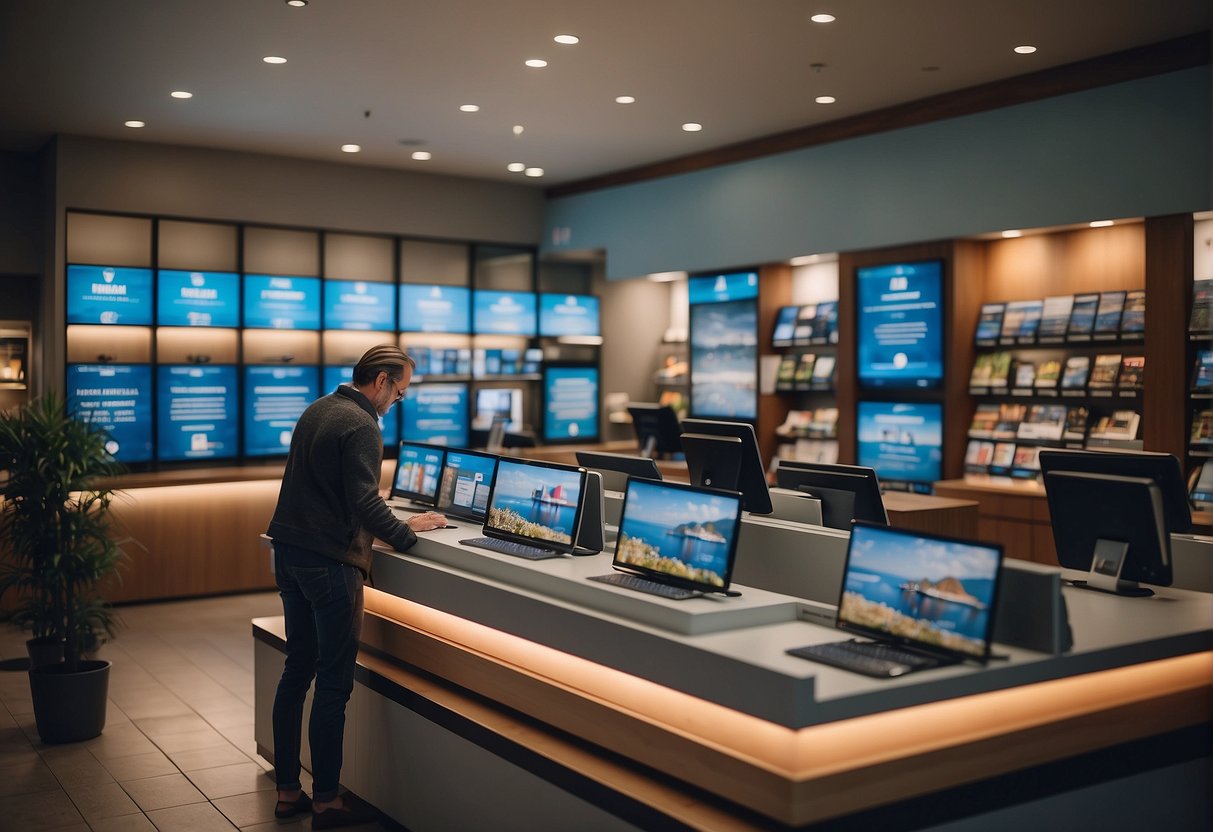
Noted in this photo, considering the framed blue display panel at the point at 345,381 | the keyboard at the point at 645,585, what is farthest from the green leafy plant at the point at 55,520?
the framed blue display panel at the point at 345,381

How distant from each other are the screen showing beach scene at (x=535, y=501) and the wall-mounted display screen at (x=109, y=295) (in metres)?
5.50

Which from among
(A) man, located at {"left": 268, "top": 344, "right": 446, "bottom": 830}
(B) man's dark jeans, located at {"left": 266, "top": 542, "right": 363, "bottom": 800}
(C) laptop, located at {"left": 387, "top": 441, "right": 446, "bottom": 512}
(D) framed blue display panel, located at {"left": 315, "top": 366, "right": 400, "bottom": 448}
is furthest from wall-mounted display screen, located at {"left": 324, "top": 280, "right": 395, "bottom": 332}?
(B) man's dark jeans, located at {"left": 266, "top": 542, "right": 363, "bottom": 800}

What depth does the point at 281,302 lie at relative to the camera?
927 centimetres

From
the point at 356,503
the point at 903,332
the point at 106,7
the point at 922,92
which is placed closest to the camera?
the point at 356,503

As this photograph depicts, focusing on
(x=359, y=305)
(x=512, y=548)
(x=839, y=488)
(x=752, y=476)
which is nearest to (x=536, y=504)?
(x=512, y=548)

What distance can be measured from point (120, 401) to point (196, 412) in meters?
0.58

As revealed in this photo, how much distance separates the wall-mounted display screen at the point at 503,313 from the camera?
10312 millimetres

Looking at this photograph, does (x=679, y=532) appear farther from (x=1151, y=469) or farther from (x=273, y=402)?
(x=273, y=402)

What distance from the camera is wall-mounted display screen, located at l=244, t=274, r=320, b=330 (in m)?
9.11

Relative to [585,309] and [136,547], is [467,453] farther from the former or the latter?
[585,309]

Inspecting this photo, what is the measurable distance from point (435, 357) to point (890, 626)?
25.0ft

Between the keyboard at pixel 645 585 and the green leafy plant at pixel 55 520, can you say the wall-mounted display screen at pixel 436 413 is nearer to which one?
the green leafy plant at pixel 55 520

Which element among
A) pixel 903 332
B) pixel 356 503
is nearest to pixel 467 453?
pixel 356 503

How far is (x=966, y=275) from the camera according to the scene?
287 inches
